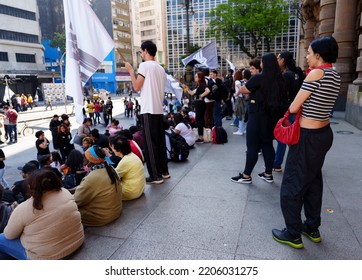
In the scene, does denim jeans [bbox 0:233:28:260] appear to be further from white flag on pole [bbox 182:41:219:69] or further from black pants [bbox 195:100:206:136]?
white flag on pole [bbox 182:41:219:69]

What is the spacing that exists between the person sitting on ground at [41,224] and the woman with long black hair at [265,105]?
2.79m

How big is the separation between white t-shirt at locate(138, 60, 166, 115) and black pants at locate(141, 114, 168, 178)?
0.41 ft

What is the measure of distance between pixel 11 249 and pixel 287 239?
9.05 ft

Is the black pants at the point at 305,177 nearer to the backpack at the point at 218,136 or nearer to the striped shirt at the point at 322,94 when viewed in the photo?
the striped shirt at the point at 322,94

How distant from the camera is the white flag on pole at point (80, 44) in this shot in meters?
3.93

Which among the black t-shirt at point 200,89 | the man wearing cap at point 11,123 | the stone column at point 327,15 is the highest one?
the stone column at point 327,15

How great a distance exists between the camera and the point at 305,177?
2750mm

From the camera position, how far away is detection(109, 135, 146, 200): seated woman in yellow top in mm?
4156

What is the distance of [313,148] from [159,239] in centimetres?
185

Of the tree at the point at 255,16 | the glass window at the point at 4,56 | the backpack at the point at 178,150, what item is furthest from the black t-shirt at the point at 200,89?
the glass window at the point at 4,56

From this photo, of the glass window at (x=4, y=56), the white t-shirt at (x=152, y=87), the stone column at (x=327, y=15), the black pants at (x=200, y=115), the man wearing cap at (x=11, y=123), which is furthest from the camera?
the glass window at (x=4, y=56)

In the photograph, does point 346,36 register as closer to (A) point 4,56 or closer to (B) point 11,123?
(B) point 11,123

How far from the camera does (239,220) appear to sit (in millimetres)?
3541

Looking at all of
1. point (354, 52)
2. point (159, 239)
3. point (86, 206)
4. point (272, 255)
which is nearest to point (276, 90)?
point (272, 255)
